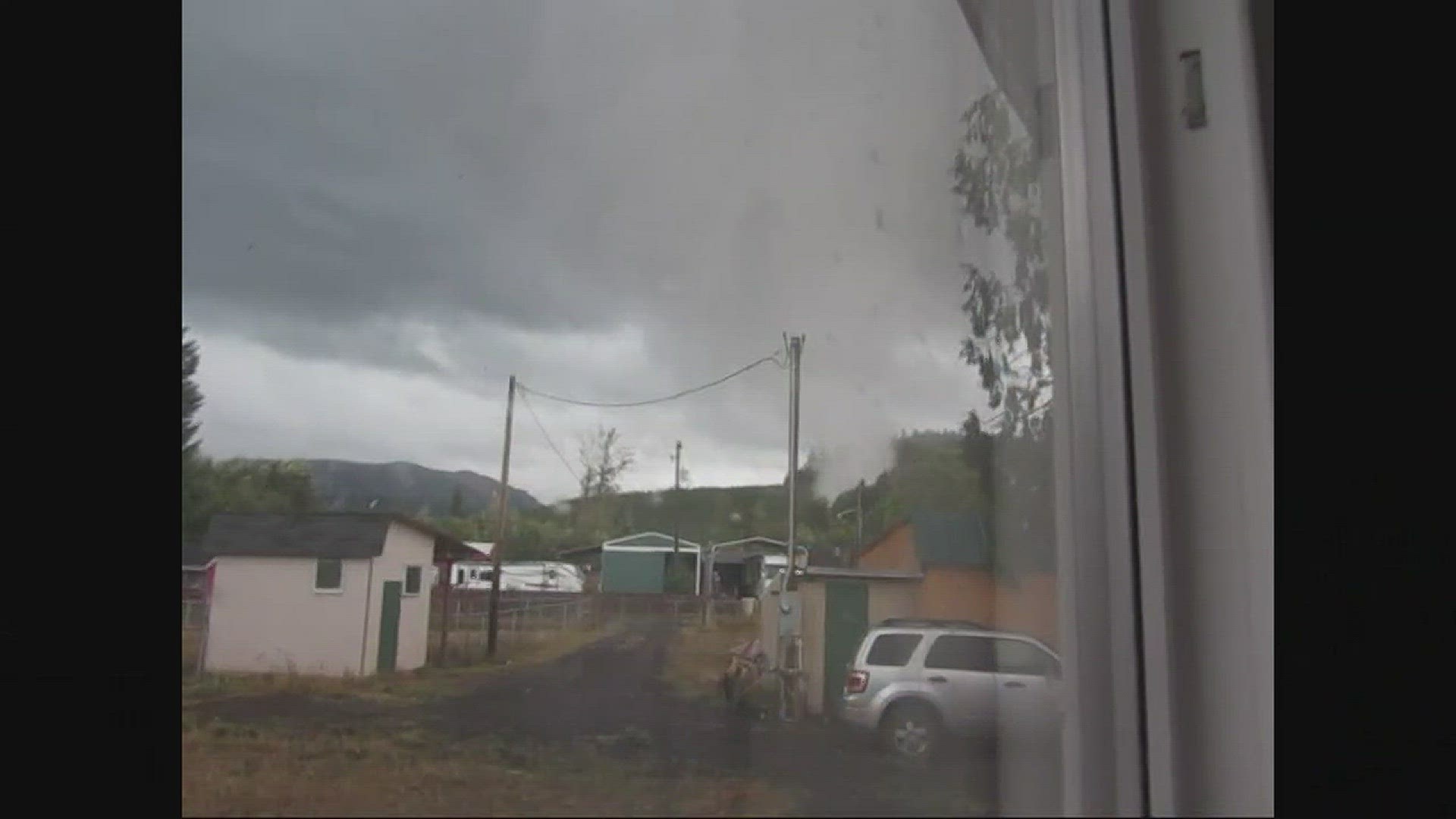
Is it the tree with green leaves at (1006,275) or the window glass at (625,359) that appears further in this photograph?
the tree with green leaves at (1006,275)

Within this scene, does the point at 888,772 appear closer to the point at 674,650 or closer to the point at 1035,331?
the point at 674,650

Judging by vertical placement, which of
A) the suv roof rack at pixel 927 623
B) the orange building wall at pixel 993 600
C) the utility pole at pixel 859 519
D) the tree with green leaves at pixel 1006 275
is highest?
the tree with green leaves at pixel 1006 275

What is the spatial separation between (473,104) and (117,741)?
1.45 ft

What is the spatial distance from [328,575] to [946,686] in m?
0.42

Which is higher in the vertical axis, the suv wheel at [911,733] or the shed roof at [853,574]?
the shed roof at [853,574]

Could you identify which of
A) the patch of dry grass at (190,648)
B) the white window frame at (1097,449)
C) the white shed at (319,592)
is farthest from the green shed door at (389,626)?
the white window frame at (1097,449)

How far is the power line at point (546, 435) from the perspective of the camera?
2.24 feet

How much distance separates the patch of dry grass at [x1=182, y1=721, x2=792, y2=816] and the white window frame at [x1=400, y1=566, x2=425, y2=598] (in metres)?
0.08

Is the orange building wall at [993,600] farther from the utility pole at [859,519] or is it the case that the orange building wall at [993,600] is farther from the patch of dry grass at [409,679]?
the patch of dry grass at [409,679]

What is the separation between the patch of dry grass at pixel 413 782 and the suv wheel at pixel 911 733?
9cm

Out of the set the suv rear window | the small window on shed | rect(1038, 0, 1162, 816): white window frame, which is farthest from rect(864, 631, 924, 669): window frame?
the small window on shed

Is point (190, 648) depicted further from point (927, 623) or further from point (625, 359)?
point (927, 623)

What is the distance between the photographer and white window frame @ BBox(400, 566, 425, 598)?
26.1 inches

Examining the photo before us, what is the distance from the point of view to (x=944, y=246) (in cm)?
82
